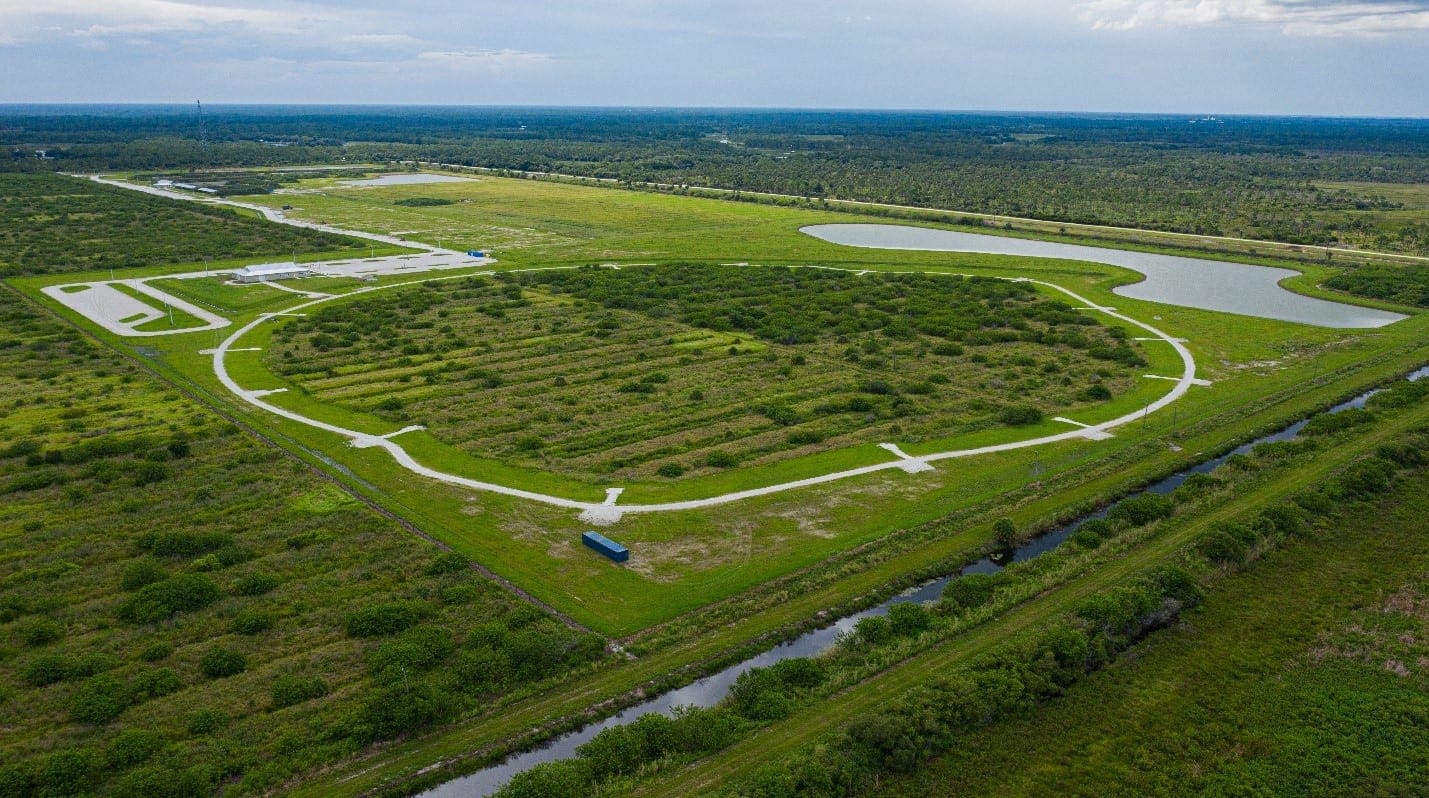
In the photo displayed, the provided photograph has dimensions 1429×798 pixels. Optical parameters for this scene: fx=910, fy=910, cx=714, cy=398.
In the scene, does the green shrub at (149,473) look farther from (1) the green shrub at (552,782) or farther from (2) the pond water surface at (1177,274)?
(2) the pond water surface at (1177,274)

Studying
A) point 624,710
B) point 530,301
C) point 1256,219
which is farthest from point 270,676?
point 1256,219

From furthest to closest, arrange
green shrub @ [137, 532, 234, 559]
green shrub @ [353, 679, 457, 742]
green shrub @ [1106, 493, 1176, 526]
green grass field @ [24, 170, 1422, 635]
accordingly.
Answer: green shrub @ [1106, 493, 1176, 526], green shrub @ [137, 532, 234, 559], green grass field @ [24, 170, 1422, 635], green shrub @ [353, 679, 457, 742]

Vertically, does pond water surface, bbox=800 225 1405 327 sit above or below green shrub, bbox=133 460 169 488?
above

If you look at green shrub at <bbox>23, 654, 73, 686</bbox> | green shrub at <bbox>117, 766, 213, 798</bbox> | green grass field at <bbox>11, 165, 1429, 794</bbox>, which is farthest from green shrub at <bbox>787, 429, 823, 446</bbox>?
green shrub at <bbox>23, 654, 73, 686</bbox>

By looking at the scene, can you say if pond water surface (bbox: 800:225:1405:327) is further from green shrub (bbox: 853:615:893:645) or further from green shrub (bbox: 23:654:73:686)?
green shrub (bbox: 23:654:73:686)

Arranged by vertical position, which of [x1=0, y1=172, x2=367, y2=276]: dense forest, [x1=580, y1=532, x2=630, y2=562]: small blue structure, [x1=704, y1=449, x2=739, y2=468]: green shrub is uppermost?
[x1=0, y1=172, x2=367, y2=276]: dense forest

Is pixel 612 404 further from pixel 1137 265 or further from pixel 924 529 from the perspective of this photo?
pixel 1137 265
